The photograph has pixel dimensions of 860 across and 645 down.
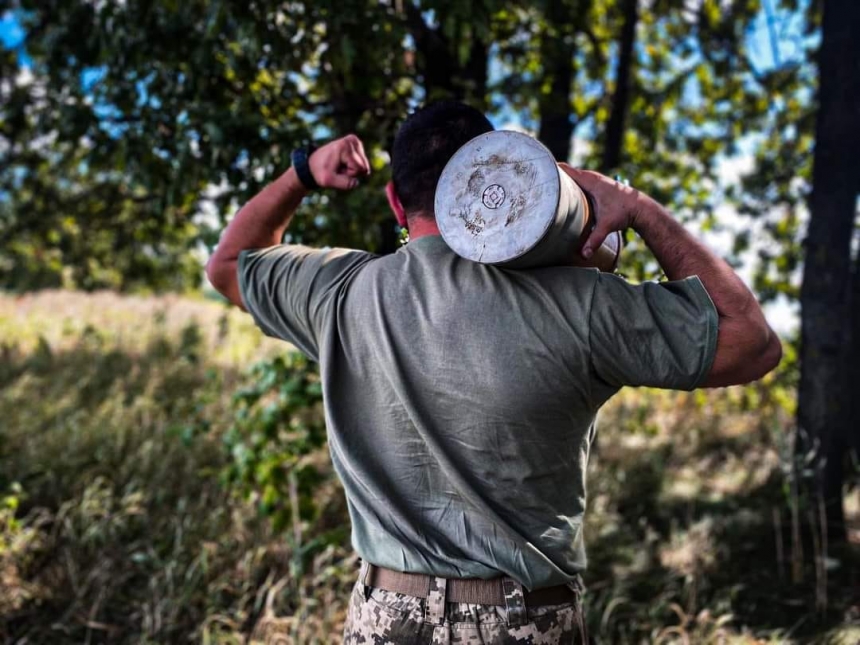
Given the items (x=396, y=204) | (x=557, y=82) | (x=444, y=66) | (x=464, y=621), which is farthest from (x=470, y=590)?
(x=557, y=82)

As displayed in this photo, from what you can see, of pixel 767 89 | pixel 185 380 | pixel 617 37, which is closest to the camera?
pixel 617 37

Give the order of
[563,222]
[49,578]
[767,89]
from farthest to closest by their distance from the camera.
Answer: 1. [767,89]
2. [49,578]
3. [563,222]

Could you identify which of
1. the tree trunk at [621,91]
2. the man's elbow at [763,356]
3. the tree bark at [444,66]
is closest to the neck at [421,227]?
the man's elbow at [763,356]

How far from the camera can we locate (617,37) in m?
5.71

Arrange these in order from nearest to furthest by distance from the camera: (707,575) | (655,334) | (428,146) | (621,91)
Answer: (655,334) → (428,146) → (707,575) → (621,91)

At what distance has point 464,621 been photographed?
1.52 m

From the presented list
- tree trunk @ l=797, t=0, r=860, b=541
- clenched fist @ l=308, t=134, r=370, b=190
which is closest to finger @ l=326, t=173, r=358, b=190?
clenched fist @ l=308, t=134, r=370, b=190

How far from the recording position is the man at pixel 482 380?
1.43 metres

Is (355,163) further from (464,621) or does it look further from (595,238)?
(464,621)

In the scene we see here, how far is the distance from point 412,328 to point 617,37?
4.95 meters

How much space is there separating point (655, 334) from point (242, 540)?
3201 mm

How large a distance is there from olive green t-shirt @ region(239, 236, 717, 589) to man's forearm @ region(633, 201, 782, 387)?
45mm

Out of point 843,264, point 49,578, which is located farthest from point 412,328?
point 843,264

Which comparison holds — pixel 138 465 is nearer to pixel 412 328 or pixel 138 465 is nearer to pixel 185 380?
pixel 185 380
